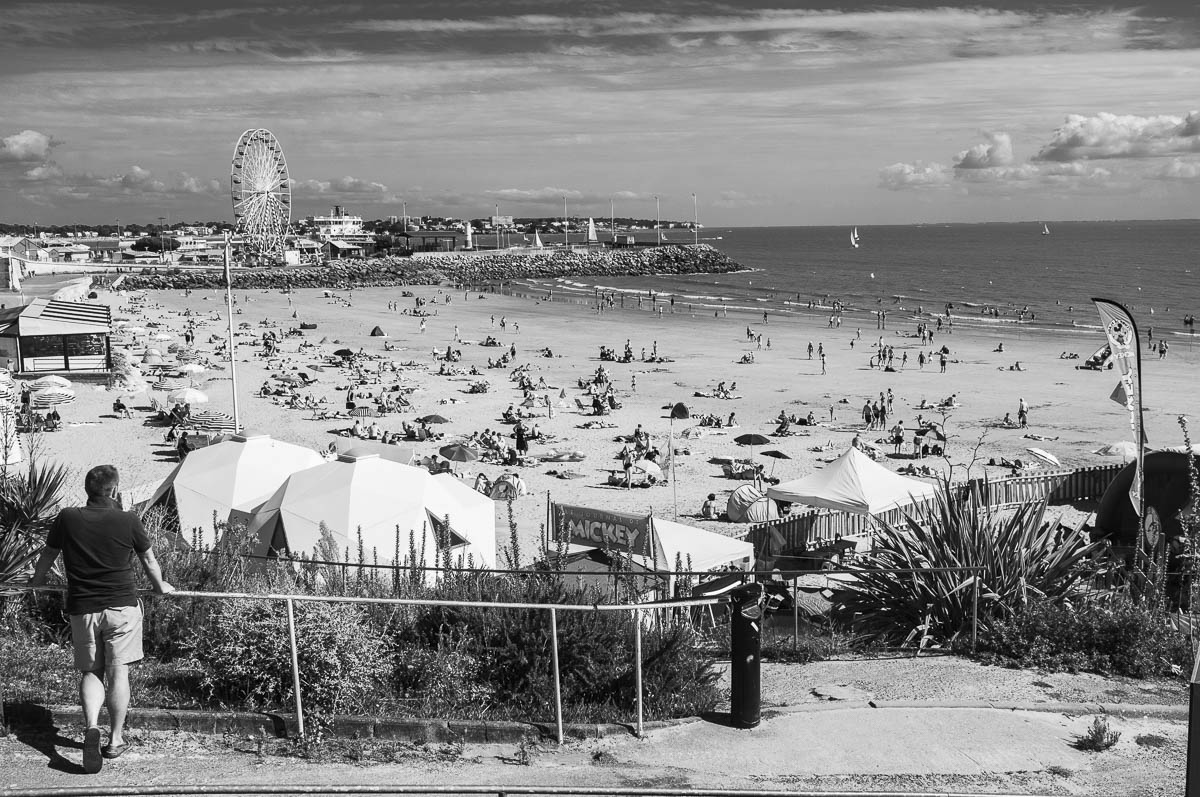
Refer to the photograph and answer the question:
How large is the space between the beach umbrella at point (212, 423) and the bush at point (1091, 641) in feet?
74.8

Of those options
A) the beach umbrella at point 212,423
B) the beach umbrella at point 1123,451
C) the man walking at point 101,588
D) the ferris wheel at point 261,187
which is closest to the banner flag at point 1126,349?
the man walking at point 101,588

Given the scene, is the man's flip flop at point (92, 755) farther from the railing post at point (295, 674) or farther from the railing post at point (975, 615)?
the railing post at point (975, 615)

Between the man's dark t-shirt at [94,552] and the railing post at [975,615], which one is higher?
the man's dark t-shirt at [94,552]

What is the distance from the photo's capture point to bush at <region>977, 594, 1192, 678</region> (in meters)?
6.40

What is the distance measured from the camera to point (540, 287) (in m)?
97.4

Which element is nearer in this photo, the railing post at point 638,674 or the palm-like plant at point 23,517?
the railing post at point 638,674

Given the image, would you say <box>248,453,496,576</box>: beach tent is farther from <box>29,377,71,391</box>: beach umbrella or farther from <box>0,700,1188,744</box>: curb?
<box>29,377,71,391</box>: beach umbrella

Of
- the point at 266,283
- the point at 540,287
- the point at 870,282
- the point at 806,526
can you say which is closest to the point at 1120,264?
the point at 870,282

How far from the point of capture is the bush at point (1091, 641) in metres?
6.40

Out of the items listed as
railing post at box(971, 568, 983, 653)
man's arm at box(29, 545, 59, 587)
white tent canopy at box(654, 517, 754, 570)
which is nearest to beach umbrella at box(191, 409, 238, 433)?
white tent canopy at box(654, 517, 754, 570)

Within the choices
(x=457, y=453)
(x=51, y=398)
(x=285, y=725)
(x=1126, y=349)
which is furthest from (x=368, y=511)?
(x=51, y=398)

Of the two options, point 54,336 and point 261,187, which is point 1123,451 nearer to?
point 54,336

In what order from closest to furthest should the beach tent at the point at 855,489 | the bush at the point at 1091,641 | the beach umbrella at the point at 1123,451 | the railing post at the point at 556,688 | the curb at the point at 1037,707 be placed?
the railing post at the point at 556,688 < the curb at the point at 1037,707 < the bush at the point at 1091,641 < the beach tent at the point at 855,489 < the beach umbrella at the point at 1123,451

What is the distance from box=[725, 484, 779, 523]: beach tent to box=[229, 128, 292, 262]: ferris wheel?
258 feet
